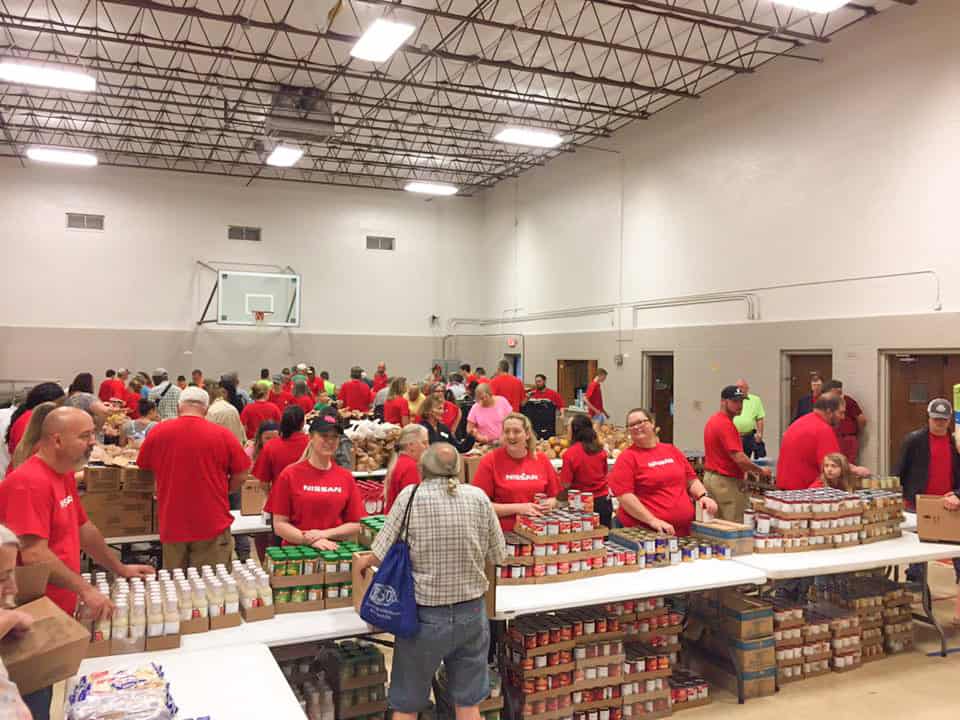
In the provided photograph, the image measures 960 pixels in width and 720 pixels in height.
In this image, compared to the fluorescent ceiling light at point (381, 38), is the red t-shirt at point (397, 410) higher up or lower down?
lower down

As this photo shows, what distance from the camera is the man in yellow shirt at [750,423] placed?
9281mm

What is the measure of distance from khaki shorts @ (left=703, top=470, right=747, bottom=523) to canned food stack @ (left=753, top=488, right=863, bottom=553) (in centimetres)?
131

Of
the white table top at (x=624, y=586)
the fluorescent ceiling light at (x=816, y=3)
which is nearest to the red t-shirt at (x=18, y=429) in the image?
the white table top at (x=624, y=586)

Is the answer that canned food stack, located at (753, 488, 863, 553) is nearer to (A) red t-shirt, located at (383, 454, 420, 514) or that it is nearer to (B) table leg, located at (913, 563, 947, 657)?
(B) table leg, located at (913, 563, 947, 657)

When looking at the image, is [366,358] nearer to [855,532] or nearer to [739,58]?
[739,58]

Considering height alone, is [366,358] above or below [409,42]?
below

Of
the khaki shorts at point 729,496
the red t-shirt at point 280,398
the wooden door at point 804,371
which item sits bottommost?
the khaki shorts at point 729,496

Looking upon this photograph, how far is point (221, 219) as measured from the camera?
16562 mm

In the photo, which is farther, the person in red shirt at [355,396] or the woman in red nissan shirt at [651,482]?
the person in red shirt at [355,396]

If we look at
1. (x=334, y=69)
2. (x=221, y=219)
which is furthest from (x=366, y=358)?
(x=334, y=69)

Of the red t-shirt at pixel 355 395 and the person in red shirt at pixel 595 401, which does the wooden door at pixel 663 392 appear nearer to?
the person in red shirt at pixel 595 401

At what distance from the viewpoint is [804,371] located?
982 cm

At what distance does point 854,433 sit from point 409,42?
7.83 meters

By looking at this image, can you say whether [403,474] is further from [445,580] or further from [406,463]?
[445,580]
